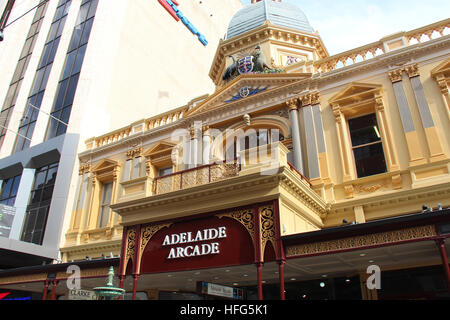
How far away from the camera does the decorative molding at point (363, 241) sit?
9219mm

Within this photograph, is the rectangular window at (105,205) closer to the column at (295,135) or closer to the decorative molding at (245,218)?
the decorative molding at (245,218)

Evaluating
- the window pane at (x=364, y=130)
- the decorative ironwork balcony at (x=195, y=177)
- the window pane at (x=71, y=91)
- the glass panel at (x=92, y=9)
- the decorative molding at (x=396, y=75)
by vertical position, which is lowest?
the decorative ironwork balcony at (x=195, y=177)

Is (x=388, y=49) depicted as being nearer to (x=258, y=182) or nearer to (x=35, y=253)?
(x=258, y=182)

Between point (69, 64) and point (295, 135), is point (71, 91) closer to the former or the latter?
point (69, 64)

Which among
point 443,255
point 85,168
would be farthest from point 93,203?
point 443,255

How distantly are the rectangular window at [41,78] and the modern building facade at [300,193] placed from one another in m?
11.2

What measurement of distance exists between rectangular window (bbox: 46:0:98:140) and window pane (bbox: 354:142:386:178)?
17.6m

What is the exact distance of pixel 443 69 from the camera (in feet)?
44.6

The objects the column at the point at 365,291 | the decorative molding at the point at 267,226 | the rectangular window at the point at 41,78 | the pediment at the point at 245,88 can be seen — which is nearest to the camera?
the decorative molding at the point at 267,226

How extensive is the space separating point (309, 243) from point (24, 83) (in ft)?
89.9

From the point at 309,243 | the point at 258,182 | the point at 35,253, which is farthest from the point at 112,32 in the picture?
the point at 309,243

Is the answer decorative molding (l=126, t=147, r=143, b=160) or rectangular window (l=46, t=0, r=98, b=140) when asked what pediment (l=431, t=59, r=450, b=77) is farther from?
rectangular window (l=46, t=0, r=98, b=140)

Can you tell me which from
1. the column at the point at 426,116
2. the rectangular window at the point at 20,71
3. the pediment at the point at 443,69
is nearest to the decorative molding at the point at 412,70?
the column at the point at 426,116

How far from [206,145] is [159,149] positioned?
130 inches
